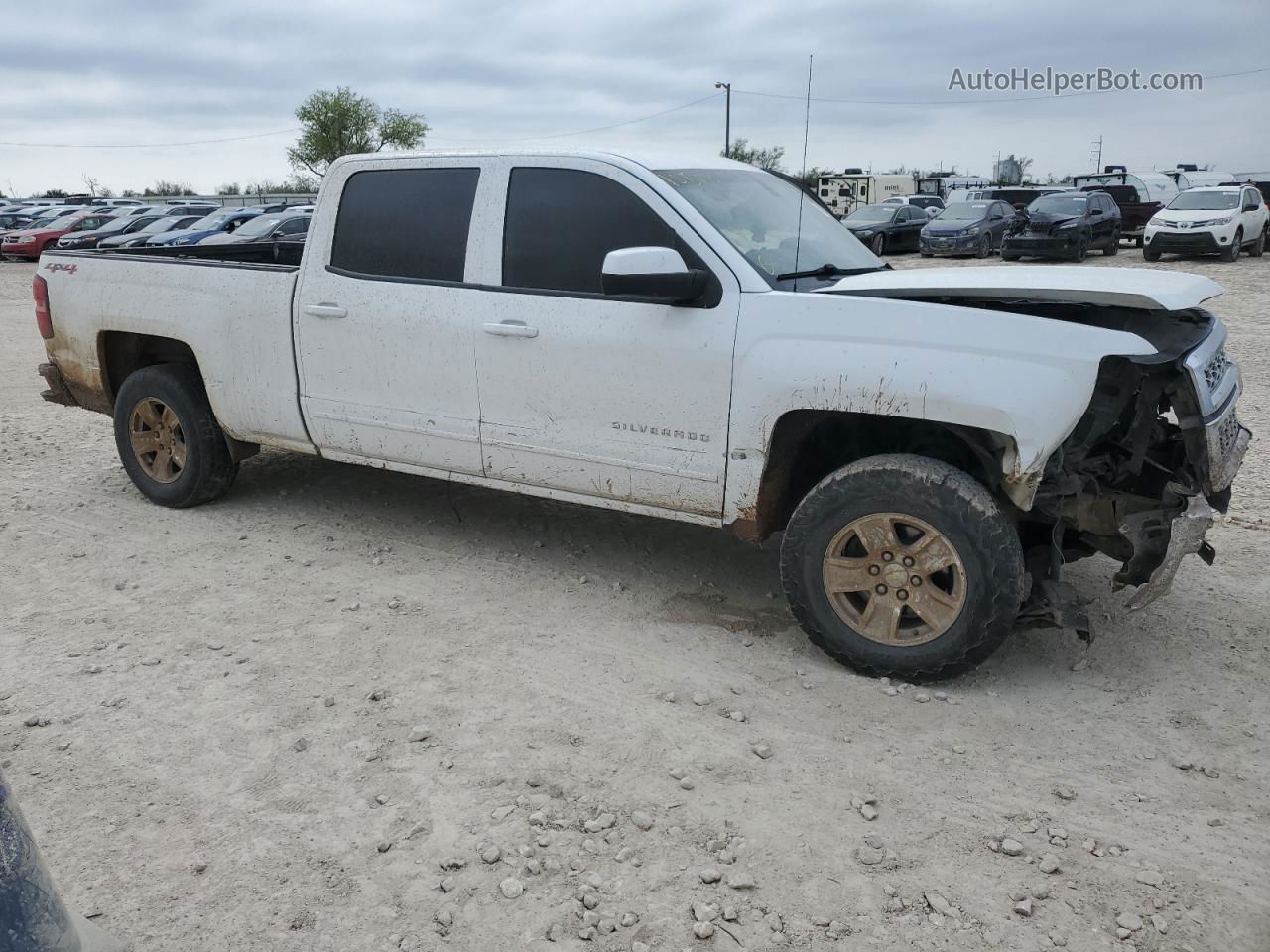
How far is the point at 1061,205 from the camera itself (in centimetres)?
2334

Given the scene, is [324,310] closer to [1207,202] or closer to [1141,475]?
[1141,475]

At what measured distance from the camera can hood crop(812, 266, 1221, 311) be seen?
3.67m

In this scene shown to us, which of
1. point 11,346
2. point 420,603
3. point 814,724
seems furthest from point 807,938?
point 11,346

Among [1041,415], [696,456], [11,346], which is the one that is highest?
[1041,415]

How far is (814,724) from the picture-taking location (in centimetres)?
368

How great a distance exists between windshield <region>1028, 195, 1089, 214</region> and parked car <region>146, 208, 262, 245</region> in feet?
61.4

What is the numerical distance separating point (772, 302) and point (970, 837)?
78.1 inches

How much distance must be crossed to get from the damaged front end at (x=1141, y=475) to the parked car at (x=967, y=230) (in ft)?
69.3

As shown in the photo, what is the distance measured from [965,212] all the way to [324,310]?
74.3 feet

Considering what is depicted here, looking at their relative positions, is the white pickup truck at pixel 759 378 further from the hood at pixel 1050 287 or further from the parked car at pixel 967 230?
the parked car at pixel 967 230

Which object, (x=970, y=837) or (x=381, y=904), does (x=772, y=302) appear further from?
(x=381, y=904)

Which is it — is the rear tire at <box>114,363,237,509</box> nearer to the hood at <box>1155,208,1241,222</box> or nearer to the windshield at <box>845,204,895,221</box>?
the hood at <box>1155,208,1241,222</box>

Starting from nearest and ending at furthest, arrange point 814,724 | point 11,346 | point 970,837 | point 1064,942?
point 1064,942
point 970,837
point 814,724
point 11,346

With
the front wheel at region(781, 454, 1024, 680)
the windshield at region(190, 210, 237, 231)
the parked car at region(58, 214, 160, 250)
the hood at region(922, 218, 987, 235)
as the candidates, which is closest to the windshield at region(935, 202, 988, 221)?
the hood at region(922, 218, 987, 235)
